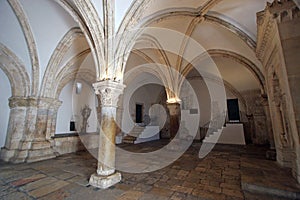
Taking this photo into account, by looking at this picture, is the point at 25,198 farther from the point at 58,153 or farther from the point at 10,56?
the point at 10,56

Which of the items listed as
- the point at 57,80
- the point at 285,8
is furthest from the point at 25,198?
the point at 285,8

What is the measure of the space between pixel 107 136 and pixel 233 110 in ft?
31.3

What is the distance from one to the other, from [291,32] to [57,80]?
6.49 metres

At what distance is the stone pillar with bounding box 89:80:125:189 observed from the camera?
2.74m

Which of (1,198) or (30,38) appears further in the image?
(30,38)

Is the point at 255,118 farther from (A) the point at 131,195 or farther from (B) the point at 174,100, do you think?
(A) the point at 131,195

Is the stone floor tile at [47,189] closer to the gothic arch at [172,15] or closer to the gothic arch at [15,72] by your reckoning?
the gothic arch at [172,15]

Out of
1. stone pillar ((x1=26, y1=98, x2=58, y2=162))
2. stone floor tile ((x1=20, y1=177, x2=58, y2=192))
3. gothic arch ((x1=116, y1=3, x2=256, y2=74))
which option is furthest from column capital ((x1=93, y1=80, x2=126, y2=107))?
stone pillar ((x1=26, y1=98, x2=58, y2=162))

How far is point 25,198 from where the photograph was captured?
2.23 metres

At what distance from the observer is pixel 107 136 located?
2.88 metres

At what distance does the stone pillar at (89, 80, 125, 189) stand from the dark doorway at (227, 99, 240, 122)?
915 cm

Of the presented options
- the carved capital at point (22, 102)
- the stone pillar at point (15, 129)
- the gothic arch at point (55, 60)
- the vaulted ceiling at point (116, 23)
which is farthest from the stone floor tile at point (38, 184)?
the gothic arch at point (55, 60)

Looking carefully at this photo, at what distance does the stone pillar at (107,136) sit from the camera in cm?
274

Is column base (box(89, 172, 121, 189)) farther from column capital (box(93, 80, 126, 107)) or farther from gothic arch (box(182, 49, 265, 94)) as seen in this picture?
gothic arch (box(182, 49, 265, 94))
